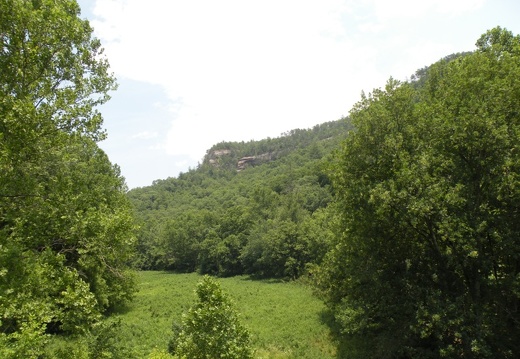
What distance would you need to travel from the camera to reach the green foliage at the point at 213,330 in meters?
13.4

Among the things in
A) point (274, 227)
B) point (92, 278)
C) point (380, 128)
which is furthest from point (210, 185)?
point (380, 128)

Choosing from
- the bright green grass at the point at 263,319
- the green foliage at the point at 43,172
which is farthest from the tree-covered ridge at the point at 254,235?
the green foliage at the point at 43,172

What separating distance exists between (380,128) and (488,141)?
16.8ft

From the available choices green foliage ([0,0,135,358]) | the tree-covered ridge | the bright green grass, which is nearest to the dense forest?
green foliage ([0,0,135,358])

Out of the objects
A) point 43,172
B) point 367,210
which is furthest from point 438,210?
point 43,172

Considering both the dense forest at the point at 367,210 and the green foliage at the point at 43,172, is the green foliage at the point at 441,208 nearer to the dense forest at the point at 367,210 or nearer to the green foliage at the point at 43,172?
the dense forest at the point at 367,210

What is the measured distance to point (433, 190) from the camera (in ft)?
50.6

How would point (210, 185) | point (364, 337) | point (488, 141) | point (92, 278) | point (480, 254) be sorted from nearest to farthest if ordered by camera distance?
1. point (488, 141)
2. point (480, 254)
3. point (364, 337)
4. point (92, 278)
5. point (210, 185)

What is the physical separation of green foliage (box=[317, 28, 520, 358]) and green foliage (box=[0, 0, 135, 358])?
12.3 metres

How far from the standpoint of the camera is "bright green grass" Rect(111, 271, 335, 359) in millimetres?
26109

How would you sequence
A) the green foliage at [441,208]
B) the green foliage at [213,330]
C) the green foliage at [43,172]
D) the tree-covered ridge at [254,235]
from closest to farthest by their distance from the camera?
the green foliage at [43,172]
the green foliage at [213,330]
the green foliage at [441,208]
the tree-covered ridge at [254,235]

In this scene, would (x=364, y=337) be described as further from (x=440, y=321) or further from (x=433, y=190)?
(x=433, y=190)

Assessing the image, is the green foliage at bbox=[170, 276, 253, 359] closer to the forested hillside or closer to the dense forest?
the dense forest

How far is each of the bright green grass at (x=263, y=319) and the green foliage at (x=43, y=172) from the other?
7715 mm
